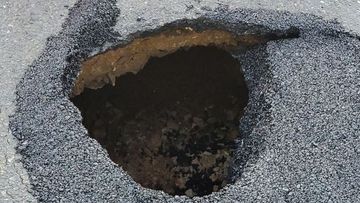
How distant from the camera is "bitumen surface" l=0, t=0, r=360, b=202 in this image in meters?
3.52

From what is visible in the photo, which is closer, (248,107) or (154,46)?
(248,107)

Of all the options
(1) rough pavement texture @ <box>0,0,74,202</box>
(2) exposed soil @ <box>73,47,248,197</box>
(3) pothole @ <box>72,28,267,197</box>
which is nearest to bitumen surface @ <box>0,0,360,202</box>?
(1) rough pavement texture @ <box>0,0,74,202</box>

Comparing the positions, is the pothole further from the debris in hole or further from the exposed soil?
the debris in hole

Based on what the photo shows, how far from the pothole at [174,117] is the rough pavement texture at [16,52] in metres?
0.75

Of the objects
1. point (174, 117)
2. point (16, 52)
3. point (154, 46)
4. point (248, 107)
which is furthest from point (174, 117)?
point (16, 52)

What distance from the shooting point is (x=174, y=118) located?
5715mm

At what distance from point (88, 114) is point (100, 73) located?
889 mm

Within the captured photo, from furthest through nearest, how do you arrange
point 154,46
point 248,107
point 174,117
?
point 174,117 < point 154,46 < point 248,107

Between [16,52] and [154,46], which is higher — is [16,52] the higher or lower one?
the higher one

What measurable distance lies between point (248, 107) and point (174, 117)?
151 cm

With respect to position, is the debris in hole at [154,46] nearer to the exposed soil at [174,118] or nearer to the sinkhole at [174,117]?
the sinkhole at [174,117]

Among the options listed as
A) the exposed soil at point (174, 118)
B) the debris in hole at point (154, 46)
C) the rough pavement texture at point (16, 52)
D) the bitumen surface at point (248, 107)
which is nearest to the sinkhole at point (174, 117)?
the exposed soil at point (174, 118)

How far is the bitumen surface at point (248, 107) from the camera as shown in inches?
139

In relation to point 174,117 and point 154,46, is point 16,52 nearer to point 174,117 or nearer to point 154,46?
point 154,46
